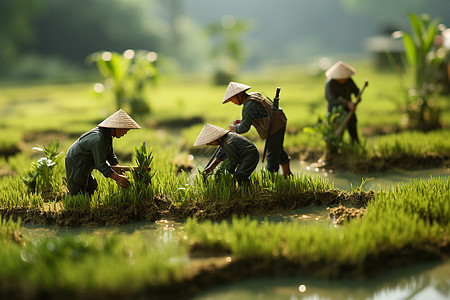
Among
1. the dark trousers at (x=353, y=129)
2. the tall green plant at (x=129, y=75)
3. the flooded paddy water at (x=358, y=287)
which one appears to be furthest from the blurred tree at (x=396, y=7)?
the flooded paddy water at (x=358, y=287)

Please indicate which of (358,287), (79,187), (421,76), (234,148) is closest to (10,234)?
(79,187)

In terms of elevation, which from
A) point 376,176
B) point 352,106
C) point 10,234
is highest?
point 352,106

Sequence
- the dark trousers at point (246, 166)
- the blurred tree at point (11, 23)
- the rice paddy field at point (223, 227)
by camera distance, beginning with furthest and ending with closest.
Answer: the blurred tree at point (11, 23) → the dark trousers at point (246, 166) → the rice paddy field at point (223, 227)

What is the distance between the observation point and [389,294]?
297 cm

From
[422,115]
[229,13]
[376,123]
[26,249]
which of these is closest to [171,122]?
[376,123]

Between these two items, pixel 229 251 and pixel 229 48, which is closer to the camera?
pixel 229 251

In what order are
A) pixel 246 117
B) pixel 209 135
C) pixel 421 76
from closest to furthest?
pixel 209 135 → pixel 246 117 → pixel 421 76

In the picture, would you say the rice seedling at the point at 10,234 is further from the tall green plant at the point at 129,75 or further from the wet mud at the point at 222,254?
the tall green plant at the point at 129,75

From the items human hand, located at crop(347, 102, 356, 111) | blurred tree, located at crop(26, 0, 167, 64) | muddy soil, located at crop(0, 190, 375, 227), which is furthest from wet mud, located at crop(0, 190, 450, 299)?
blurred tree, located at crop(26, 0, 167, 64)

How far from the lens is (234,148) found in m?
4.24

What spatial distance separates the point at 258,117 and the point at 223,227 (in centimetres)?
130

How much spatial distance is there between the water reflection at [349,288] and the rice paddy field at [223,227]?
0.01 metres

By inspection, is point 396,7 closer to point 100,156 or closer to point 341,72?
point 341,72

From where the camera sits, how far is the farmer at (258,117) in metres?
4.34
